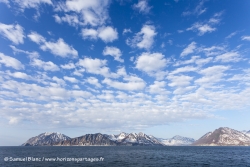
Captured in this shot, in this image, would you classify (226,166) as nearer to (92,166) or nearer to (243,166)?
(243,166)

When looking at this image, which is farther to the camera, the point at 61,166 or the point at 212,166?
the point at 212,166

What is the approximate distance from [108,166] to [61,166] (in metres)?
20.4

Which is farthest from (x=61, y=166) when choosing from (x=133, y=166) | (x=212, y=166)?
(x=212, y=166)

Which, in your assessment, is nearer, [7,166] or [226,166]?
[7,166]

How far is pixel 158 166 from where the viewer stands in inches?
3164

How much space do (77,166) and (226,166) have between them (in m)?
69.2

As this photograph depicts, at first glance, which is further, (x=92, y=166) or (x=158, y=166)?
(x=158, y=166)

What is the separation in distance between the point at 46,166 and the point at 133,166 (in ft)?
126

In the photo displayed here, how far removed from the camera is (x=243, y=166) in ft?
273

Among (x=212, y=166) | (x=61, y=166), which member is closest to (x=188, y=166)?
(x=212, y=166)

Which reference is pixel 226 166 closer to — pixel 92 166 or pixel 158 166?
pixel 158 166

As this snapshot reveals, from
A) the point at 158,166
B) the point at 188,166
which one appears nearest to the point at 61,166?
the point at 158,166

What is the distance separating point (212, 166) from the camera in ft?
269

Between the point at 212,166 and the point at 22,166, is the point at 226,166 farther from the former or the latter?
the point at 22,166
